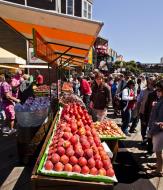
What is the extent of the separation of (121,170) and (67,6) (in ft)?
92.5

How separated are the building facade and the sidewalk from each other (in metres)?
23.7

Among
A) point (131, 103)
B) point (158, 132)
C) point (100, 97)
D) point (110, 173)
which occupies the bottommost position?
point (110, 173)

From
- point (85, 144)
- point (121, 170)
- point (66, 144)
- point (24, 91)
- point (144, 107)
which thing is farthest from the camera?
point (24, 91)

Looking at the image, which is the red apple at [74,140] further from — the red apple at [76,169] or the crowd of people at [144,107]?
the crowd of people at [144,107]

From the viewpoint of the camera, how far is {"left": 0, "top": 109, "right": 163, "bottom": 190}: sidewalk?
4.82 m

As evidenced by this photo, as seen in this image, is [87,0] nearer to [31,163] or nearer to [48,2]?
[48,2]

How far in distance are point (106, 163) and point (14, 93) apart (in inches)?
271

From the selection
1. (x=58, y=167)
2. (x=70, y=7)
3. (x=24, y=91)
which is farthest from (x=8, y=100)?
(x=70, y=7)

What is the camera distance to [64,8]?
1216 inches

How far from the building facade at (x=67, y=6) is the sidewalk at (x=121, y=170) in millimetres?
23703

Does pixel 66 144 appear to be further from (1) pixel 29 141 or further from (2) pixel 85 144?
(1) pixel 29 141

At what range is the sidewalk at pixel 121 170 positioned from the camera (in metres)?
4.82

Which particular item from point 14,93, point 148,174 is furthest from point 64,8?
point 148,174

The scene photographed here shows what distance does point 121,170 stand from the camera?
5.48 metres
